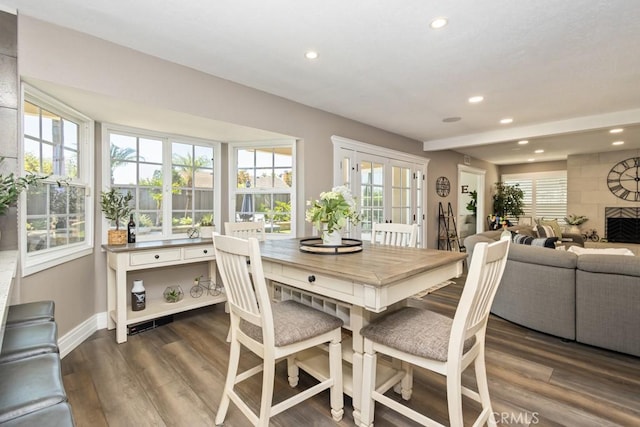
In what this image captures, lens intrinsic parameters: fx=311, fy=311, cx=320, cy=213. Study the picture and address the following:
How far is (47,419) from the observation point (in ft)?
2.78

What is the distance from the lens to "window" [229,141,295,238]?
3801 millimetres

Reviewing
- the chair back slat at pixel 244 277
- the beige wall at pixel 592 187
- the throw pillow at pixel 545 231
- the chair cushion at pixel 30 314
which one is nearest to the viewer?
Result: the chair back slat at pixel 244 277

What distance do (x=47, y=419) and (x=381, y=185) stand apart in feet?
14.8

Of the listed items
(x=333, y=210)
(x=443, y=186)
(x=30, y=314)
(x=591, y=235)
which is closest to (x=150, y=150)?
(x=30, y=314)

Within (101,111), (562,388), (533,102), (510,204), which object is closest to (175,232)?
(101,111)

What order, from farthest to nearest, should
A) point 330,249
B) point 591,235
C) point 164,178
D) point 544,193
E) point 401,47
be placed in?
point 544,193, point 591,235, point 164,178, point 401,47, point 330,249

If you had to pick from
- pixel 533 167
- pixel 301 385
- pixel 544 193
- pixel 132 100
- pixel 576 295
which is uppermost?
pixel 533 167

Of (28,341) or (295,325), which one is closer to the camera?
(28,341)

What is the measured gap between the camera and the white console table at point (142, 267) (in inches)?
104

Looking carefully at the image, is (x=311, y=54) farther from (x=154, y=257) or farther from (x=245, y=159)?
(x=154, y=257)

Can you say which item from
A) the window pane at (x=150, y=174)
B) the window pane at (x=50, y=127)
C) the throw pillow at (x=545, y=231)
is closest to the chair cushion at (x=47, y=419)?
the window pane at (x=50, y=127)

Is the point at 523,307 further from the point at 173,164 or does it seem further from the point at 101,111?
the point at 101,111

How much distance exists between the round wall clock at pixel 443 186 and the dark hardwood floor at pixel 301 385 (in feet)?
12.3

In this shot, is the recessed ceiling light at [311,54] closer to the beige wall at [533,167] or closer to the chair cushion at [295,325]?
the chair cushion at [295,325]
